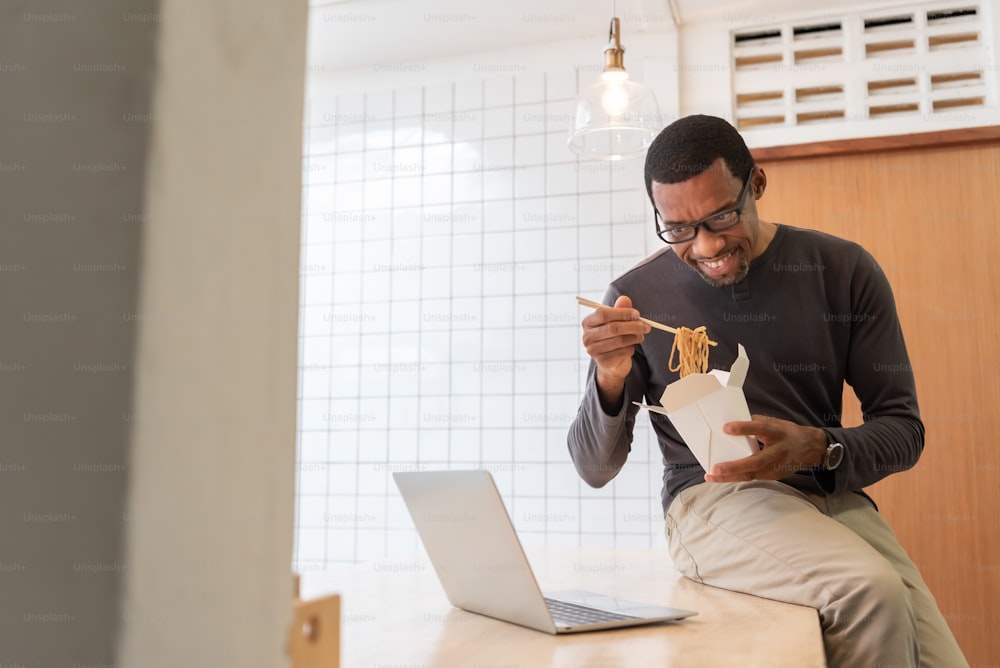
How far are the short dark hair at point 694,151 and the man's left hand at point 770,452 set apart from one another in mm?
574

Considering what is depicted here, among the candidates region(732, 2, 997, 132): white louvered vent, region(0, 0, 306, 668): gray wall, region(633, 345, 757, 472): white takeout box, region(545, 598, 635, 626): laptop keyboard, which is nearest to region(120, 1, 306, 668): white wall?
region(0, 0, 306, 668): gray wall

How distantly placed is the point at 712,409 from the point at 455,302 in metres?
2.16

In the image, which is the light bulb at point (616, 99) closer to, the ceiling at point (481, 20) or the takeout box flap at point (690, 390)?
the ceiling at point (481, 20)

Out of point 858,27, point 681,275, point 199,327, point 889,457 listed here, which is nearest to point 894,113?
point 858,27

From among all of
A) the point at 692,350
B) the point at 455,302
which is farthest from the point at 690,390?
the point at 455,302

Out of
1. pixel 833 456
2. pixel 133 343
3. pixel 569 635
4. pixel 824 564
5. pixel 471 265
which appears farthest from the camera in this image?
pixel 471 265

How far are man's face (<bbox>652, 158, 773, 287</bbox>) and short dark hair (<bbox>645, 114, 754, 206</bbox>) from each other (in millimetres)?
15

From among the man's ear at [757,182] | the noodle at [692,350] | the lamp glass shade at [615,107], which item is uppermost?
the lamp glass shade at [615,107]

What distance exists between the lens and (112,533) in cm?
23

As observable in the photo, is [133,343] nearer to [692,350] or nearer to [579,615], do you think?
[579,615]

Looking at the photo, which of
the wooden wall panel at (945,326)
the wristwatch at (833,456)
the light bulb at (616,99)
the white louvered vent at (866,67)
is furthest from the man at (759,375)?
the white louvered vent at (866,67)

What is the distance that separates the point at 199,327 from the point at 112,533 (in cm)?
6

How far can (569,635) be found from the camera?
103 centimetres

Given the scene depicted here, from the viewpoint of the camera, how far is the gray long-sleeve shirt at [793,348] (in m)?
1.60
